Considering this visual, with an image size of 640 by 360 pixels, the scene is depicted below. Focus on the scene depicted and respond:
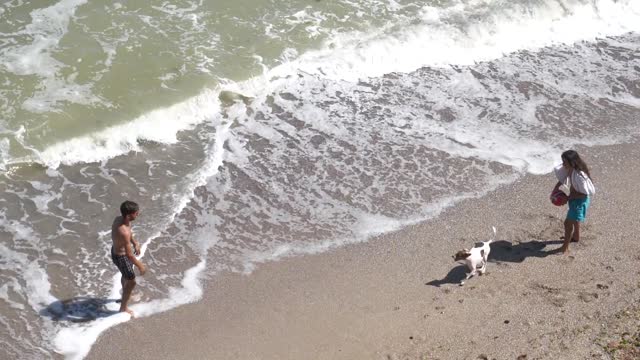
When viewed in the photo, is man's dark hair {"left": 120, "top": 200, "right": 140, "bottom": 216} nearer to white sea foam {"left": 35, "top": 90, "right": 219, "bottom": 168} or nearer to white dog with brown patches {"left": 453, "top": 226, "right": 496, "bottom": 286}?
white sea foam {"left": 35, "top": 90, "right": 219, "bottom": 168}

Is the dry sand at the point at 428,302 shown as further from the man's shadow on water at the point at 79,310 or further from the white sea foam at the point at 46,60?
the white sea foam at the point at 46,60

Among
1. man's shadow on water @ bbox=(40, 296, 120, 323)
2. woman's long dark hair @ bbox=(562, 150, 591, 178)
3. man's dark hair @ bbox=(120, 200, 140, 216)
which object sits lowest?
man's shadow on water @ bbox=(40, 296, 120, 323)

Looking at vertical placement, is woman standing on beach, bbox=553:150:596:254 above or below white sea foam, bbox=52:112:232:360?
above

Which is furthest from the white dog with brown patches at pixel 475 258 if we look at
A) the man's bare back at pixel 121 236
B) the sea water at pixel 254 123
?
the man's bare back at pixel 121 236

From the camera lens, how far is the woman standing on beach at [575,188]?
8.55 meters

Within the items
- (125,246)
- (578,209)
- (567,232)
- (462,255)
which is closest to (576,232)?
(567,232)

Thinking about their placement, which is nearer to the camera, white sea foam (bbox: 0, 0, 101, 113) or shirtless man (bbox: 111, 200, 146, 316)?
shirtless man (bbox: 111, 200, 146, 316)

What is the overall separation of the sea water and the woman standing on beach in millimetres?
1554

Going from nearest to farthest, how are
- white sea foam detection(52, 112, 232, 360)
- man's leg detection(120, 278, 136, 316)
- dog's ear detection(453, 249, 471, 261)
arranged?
white sea foam detection(52, 112, 232, 360) < man's leg detection(120, 278, 136, 316) < dog's ear detection(453, 249, 471, 261)

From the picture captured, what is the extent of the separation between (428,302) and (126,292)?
10.1 feet

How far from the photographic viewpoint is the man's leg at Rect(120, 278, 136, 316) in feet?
25.9

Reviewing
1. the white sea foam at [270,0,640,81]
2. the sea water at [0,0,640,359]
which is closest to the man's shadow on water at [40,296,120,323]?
the sea water at [0,0,640,359]

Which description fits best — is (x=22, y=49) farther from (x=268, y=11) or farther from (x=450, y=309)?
(x=450, y=309)

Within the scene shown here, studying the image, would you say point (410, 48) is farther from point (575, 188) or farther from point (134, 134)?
point (575, 188)
